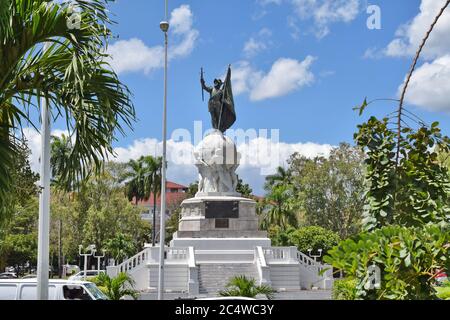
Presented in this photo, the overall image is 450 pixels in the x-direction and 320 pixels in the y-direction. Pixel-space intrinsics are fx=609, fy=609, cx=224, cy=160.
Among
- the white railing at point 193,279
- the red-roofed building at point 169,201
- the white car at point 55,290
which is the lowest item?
the white railing at point 193,279

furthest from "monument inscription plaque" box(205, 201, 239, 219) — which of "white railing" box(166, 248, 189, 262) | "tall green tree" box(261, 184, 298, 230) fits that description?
"tall green tree" box(261, 184, 298, 230)

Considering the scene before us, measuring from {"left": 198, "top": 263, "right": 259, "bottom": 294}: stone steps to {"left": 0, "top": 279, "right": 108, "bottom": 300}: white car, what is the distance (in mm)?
15700

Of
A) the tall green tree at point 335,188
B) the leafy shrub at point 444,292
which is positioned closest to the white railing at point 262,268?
the tall green tree at point 335,188

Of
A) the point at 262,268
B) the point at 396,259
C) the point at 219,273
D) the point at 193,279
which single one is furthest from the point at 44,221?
the point at 219,273

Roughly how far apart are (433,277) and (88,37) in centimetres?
460

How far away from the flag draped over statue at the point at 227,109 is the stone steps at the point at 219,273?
1206cm

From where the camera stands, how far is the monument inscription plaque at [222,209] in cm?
3628

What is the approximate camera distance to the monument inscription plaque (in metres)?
36.3

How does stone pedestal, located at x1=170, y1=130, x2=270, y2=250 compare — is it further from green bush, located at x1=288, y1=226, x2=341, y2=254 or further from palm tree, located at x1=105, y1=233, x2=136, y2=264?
palm tree, located at x1=105, y1=233, x2=136, y2=264

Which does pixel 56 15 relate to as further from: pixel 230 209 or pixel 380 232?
pixel 230 209

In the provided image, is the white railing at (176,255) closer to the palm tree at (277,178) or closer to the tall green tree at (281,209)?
the tall green tree at (281,209)

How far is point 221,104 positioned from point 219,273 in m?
13.5
